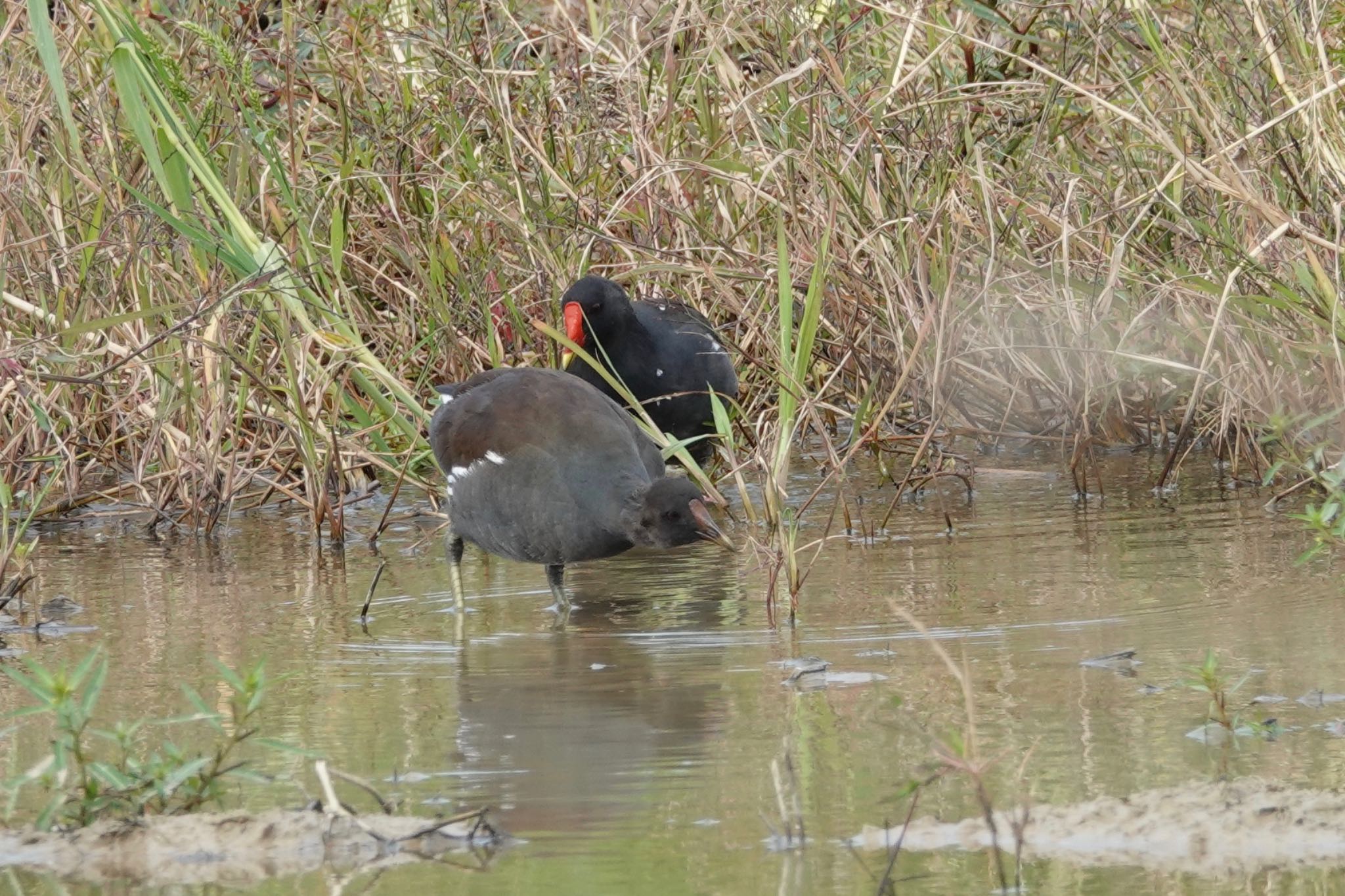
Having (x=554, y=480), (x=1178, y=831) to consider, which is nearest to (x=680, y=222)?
(x=554, y=480)

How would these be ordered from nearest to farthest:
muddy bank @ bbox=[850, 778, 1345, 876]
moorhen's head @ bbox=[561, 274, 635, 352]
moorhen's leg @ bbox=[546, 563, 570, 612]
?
1. muddy bank @ bbox=[850, 778, 1345, 876]
2. moorhen's leg @ bbox=[546, 563, 570, 612]
3. moorhen's head @ bbox=[561, 274, 635, 352]

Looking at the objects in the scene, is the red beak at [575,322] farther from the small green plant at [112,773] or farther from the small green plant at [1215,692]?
the small green plant at [112,773]

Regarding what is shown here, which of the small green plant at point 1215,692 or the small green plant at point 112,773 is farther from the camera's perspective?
the small green plant at point 1215,692

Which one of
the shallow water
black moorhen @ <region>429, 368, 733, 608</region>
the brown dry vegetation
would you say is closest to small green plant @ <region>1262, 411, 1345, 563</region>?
the shallow water

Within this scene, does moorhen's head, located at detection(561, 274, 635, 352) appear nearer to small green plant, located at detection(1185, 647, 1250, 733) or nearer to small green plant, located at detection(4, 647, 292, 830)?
small green plant, located at detection(1185, 647, 1250, 733)

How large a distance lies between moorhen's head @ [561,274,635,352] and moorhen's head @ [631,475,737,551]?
1.86 meters

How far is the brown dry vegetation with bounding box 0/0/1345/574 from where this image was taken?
220 inches

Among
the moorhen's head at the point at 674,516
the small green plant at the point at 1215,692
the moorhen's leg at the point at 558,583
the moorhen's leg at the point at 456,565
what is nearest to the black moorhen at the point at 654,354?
the moorhen's leg at the point at 456,565

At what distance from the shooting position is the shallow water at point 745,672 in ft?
9.50

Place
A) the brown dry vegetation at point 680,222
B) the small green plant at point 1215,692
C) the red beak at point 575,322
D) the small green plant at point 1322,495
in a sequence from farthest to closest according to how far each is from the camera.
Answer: the red beak at point 575,322
the brown dry vegetation at point 680,222
the small green plant at point 1322,495
the small green plant at point 1215,692

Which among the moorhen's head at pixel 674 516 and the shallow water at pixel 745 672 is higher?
the moorhen's head at pixel 674 516

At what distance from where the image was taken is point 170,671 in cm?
434

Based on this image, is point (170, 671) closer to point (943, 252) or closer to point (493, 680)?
point (493, 680)

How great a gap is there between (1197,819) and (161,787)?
151 cm
